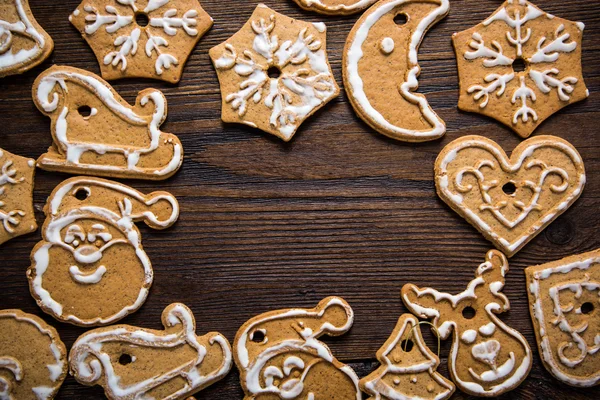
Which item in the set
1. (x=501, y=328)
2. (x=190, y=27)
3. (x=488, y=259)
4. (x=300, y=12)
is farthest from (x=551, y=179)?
(x=190, y=27)

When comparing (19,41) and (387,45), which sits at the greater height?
(387,45)

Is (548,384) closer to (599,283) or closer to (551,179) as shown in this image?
(599,283)

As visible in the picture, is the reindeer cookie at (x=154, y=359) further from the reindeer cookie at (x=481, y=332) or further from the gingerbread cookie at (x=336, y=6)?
the gingerbread cookie at (x=336, y=6)

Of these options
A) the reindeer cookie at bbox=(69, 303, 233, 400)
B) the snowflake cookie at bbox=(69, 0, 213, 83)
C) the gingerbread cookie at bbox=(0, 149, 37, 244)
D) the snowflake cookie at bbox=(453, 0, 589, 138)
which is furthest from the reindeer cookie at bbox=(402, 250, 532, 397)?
the gingerbread cookie at bbox=(0, 149, 37, 244)

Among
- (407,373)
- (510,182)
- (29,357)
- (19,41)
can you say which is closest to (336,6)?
(510,182)

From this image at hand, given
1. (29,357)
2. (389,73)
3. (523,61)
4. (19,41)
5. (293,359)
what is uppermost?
(523,61)

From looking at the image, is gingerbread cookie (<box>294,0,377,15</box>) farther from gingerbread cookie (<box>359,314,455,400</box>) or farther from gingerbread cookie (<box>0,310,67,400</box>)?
gingerbread cookie (<box>0,310,67,400</box>)

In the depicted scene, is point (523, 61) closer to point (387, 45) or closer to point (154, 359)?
point (387, 45)
